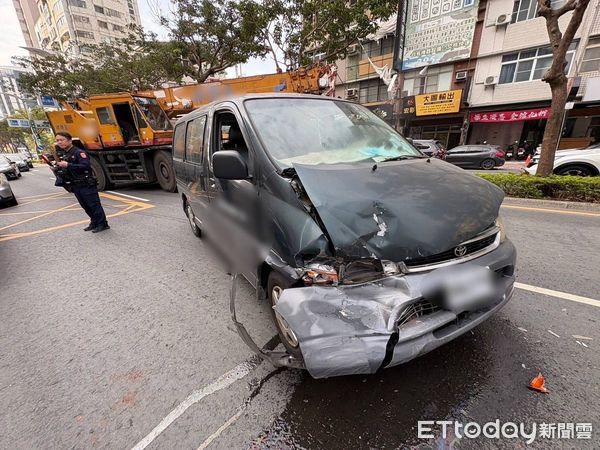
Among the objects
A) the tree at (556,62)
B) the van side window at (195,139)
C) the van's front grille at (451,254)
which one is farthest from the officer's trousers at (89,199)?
the tree at (556,62)

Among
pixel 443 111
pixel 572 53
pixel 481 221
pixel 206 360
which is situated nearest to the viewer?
pixel 481 221

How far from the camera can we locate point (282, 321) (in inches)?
80.4

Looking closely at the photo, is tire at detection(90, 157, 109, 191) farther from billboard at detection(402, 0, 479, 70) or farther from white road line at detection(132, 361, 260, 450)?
billboard at detection(402, 0, 479, 70)

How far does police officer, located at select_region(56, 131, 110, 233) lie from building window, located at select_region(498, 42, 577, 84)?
71.3 feet

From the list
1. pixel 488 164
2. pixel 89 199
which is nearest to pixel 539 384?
pixel 89 199

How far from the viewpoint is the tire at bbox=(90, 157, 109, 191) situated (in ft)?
31.2

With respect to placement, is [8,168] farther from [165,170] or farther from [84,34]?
[84,34]

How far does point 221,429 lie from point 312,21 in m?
17.1

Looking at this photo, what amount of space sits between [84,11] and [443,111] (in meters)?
56.4

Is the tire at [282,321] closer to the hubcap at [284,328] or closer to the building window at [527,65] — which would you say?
the hubcap at [284,328]

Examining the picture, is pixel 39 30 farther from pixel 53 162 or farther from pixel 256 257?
pixel 256 257

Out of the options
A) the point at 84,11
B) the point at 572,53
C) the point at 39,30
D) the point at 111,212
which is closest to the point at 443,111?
the point at 572,53

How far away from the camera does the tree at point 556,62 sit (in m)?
5.55

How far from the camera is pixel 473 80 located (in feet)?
59.7
